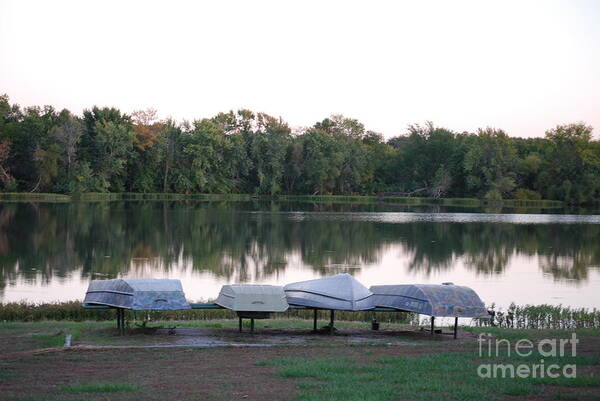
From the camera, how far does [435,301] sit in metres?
14.1

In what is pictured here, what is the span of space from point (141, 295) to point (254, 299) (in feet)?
7.39

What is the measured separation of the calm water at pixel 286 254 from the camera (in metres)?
26.8

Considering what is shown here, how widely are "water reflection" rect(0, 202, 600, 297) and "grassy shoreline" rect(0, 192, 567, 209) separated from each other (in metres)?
25.2

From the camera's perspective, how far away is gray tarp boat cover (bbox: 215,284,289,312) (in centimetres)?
1410

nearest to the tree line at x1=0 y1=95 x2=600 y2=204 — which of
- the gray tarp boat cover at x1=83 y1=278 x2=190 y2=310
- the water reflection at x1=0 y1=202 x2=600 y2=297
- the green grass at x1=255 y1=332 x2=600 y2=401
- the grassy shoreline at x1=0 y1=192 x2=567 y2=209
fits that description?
the grassy shoreline at x1=0 y1=192 x2=567 y2=209

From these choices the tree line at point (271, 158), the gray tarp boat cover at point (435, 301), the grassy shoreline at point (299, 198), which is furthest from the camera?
the tree line at point (271, 158)

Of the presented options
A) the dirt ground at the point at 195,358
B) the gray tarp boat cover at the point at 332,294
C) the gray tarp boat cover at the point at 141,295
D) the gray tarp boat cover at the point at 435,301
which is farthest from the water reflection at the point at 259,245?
the gray tarp boat cover at the point at 435,301

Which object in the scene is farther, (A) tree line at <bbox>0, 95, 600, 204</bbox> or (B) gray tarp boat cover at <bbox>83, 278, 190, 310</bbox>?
(A) tree line at <bbox>0, 95, 600, 204</bbox>

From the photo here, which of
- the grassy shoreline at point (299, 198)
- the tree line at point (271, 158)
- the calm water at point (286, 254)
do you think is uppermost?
the tree line at point (271, 158)

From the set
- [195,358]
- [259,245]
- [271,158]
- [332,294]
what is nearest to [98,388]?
[195,358]

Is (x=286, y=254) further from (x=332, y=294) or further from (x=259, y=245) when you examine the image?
(x=332, y=294)

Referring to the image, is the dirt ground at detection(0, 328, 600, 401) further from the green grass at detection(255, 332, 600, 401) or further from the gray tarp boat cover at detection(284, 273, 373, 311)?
the gray tarp boat cover at detection(284, 273, 373, 311)

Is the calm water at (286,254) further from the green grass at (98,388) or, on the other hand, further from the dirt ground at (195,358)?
the green grass at (98,388)

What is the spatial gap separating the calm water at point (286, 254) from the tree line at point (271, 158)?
34.2 metres
